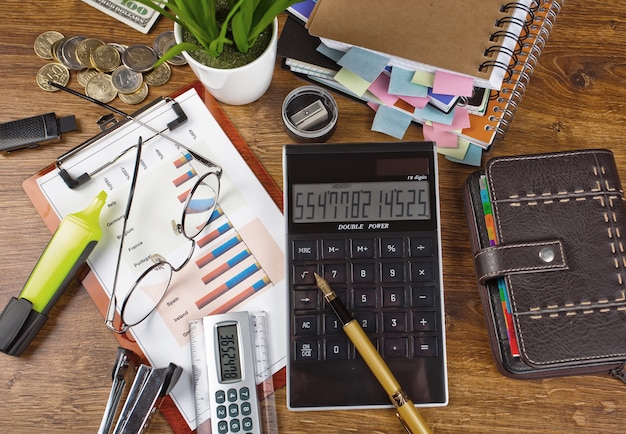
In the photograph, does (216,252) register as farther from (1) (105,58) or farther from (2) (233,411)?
(1) (105,58)

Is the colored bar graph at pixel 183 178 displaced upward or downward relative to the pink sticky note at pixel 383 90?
downward

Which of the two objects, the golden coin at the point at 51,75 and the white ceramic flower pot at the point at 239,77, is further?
the golden coin at the point at 51,75

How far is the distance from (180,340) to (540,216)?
1.54ft

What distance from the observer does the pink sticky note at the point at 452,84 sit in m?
0.73

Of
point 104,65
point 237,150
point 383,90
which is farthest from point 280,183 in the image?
point 104,65

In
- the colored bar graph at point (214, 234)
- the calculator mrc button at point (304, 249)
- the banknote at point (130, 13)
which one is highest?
the banknote at point (130, 13)

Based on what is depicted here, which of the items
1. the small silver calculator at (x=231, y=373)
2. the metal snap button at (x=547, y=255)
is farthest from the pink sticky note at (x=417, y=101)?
the small silver calculator at (x=231, y=373)

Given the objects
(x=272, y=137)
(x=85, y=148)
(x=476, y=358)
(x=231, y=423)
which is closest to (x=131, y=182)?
(x=85, y=148)

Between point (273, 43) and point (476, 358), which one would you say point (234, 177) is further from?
point (476, 358)

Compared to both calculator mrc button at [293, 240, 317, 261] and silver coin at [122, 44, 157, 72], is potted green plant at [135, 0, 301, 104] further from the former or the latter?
calculator mrc button at [293, 240, 317, 261]

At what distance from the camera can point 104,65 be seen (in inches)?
31.8

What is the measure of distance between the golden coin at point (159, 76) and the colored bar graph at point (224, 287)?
28cm

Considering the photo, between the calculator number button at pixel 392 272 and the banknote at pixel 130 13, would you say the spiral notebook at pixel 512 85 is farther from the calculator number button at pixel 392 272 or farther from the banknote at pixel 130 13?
the banknote at pixel 130 13

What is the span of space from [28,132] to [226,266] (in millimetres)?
317
